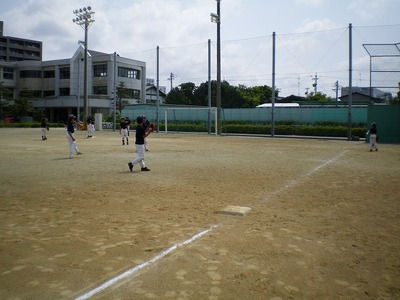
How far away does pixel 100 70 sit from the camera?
239 ft

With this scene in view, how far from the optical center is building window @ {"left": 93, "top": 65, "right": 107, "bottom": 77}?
237ft

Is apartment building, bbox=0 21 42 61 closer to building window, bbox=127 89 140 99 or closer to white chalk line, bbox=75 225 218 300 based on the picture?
building window, bbox=127 89 140 99

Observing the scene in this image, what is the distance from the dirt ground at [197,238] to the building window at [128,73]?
63.5 m

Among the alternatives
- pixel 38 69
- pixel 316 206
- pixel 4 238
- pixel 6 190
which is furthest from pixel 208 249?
pixel 38 69

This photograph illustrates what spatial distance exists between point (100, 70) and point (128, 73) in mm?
5132

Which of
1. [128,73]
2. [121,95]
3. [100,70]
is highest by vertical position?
[100,70]

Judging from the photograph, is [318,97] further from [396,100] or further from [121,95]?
[396,100]

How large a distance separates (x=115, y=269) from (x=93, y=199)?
162 inches

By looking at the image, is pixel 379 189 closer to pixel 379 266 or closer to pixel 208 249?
pixel 379 266

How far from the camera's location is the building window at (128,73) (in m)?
72.4

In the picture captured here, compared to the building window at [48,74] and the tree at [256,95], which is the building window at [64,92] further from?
the tree at [256,95]

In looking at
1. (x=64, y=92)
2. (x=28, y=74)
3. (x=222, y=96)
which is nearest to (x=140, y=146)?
(x=222, y=96)

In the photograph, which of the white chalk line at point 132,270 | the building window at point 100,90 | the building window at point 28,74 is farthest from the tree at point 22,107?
the white chalk line at point 132,270

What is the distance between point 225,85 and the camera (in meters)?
77.1
